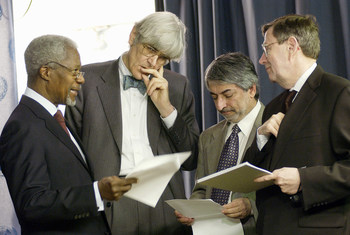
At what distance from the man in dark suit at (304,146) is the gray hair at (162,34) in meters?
0.57

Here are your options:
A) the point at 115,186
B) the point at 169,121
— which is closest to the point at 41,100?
the point at 115,186

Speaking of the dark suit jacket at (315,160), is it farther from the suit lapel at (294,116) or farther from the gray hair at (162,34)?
the gray hair at (162,34)

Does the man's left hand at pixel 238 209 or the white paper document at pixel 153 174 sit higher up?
the white paper document at pixel 153 174

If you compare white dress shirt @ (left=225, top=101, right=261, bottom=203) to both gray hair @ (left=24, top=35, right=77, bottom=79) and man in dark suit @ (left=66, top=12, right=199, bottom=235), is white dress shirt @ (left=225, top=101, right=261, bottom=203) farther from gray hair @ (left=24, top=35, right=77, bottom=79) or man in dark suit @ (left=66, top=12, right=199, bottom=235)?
gray hair @ (left=24, top=35, right=77, bottom=79)

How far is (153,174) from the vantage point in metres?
1.97

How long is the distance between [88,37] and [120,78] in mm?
1514

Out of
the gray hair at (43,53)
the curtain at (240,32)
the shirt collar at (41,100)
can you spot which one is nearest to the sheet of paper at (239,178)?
the shirt collar at (41,100)

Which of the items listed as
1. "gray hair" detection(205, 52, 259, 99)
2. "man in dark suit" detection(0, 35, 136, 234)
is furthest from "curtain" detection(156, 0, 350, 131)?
"man in dark suit" detection(0, 35, 136, 234)

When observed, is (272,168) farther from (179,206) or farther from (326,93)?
(179,206)

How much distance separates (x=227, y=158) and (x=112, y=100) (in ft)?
2.03

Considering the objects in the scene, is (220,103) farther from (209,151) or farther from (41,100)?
(41,100)

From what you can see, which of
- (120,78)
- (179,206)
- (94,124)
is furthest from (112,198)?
(120,78)

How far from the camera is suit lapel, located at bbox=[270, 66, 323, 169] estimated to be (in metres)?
2.21

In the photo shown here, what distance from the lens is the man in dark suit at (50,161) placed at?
2059mm
